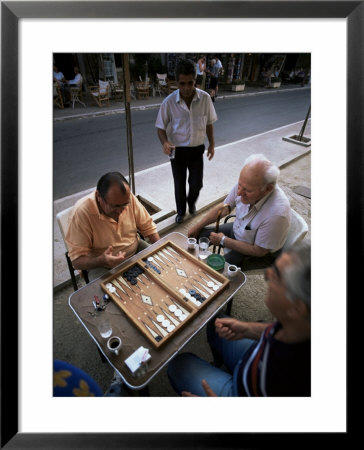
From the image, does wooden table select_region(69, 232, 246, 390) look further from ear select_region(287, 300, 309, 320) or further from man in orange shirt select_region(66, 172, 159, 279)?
ear select_region(287, 300, 309, 320)

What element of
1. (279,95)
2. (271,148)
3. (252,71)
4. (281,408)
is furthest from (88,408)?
(252,71)

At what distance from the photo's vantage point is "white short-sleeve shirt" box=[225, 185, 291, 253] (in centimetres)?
253

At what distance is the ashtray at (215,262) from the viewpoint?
7.75 feet

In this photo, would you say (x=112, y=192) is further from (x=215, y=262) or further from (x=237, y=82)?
(x=237, y=82)

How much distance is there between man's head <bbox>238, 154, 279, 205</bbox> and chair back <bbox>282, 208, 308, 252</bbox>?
536 mm

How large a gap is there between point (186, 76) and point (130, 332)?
3229mm

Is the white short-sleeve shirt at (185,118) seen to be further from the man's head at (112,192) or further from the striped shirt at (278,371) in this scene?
the striped shirt at (278,371)

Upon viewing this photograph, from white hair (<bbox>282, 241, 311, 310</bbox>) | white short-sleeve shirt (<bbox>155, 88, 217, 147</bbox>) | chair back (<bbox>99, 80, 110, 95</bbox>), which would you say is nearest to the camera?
white hair (<bbox>282, 241, 311, 310</bbox>)

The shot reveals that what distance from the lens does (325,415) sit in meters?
1.31

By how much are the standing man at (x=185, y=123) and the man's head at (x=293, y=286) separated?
2.83 metres

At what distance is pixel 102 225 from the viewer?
2.46 m

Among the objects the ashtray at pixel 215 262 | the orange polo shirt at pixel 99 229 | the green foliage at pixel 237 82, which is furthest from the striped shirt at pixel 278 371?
the green foliage at pixel 237 82

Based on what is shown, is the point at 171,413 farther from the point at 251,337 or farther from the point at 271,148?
the point at 271,148

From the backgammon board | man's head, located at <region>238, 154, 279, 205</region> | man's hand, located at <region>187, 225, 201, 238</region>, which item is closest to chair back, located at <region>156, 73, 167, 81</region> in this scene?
man's hand, located at <region>187, 225, 201, 238</region>
